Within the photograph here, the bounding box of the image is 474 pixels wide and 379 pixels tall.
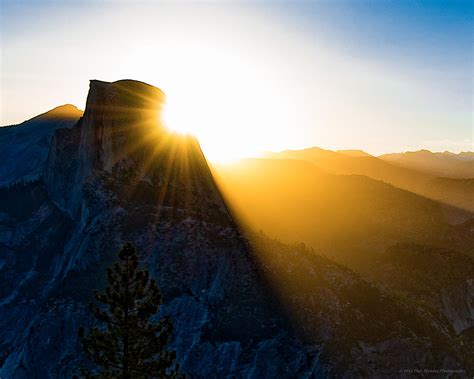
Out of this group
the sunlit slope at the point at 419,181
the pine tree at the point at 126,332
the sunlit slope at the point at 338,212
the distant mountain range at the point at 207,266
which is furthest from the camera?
the sunlit slope at the point at 419,181

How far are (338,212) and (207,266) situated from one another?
48767 millimetres

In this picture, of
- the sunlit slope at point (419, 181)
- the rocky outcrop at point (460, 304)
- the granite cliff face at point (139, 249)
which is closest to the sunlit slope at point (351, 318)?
the granite cliff face at point (139, 249)

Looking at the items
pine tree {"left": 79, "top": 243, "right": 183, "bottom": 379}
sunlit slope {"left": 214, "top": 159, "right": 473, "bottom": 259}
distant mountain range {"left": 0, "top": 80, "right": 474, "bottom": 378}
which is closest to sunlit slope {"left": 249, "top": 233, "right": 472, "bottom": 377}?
distant mountain range {"left": 0, "top": 80, "right": 474, "bottom": 378}

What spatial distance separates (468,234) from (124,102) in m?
59.9

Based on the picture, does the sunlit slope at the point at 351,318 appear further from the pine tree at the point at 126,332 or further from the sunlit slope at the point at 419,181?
the sunlit slope at the point at 419,181

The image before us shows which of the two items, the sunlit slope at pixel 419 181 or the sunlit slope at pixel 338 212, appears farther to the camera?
the sunlit slope at pixel 419 181

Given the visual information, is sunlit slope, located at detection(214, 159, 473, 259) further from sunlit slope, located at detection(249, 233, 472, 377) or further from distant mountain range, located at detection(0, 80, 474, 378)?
sunlit slope, located at detection(249, 233, 472, 377)

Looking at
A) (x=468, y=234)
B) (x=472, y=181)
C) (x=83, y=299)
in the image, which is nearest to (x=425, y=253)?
(x=468, y=234)

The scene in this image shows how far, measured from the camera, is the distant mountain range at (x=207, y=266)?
120ft

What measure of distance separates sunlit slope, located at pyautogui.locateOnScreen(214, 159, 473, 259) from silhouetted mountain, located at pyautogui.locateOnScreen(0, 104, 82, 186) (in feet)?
110

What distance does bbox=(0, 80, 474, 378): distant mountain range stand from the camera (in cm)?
3656

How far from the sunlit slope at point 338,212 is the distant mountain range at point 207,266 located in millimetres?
551

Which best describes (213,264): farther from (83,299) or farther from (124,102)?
(124,102)

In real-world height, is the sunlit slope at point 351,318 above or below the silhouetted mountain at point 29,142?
below
